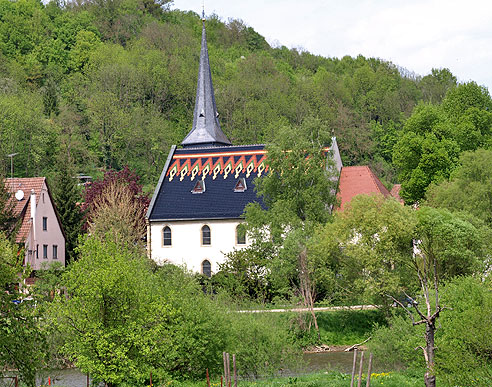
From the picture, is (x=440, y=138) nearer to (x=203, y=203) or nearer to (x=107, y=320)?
(x=203, y=203)

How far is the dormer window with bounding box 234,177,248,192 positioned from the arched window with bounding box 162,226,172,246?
5908 mm

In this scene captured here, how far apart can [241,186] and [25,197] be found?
16630 mm

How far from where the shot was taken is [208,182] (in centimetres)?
6662

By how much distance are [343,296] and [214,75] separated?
2746 inches

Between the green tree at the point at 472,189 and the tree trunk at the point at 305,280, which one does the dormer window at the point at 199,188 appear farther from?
the green tree at the point at 472,189

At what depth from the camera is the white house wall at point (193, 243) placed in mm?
63781

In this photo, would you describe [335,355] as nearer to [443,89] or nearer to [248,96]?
[248,96]

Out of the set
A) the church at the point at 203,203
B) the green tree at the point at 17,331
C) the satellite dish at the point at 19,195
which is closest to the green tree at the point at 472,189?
the church at the point at 203,203

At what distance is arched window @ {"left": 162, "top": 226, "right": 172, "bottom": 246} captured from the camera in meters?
65.0

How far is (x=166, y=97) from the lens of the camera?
10231 centimetres

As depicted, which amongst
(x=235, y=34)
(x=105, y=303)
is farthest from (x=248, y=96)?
(x=105, y=303)

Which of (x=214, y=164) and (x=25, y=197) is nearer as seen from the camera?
(x=25, y=197)

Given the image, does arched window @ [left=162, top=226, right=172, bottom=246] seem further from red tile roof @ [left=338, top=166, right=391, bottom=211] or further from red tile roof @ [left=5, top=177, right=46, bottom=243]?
red tile roof @ [left=338, top=166, right=391, bottom=211]

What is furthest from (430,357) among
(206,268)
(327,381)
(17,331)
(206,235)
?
(206,235)
